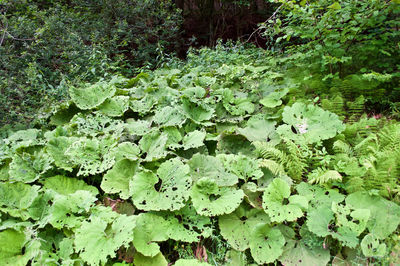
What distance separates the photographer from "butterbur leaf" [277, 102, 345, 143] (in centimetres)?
257

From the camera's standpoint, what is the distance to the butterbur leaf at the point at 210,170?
2.26 meters

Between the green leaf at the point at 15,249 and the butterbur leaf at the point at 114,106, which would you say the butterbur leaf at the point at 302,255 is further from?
the butterbur leaf at the point at 114,106

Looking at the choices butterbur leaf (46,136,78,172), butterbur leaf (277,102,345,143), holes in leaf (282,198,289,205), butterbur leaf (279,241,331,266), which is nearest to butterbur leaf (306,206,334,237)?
butterbur leaf (279,241,331,266)

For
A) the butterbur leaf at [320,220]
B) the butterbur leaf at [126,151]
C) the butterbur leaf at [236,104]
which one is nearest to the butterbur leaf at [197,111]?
the butterbur leaf at [236,104]

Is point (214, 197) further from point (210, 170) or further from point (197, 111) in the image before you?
point (197, 111)

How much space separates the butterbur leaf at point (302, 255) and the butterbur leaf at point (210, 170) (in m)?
0.66

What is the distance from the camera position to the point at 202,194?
215cm

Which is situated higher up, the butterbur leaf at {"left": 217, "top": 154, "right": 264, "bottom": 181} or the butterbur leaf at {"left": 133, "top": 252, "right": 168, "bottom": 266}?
the butterbur leaf at {"left": 217, "top": 154, "right": 264, "bottom": 181}

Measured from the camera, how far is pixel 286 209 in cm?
196

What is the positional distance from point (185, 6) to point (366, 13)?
7.30 meters

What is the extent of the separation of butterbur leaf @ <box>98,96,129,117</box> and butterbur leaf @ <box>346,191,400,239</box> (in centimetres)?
254

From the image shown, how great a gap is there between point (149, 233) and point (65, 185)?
0.94m

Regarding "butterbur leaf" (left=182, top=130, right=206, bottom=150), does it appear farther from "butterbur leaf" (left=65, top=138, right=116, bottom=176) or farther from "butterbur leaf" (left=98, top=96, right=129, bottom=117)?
"butterbur leaf" (left=98, top=96, right=129, bottom=117)

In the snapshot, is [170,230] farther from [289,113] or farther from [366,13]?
[366,13]
